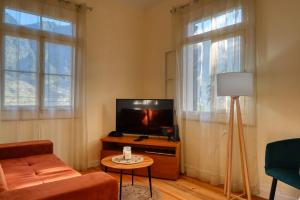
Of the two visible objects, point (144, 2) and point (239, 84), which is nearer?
point (239, 84)

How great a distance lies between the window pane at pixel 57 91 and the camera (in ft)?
10.7

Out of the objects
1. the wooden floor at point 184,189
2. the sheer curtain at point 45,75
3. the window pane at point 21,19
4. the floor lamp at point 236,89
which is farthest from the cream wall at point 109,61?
the floor lamp at point 236,89

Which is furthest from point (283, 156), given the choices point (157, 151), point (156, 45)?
point (156, 45)

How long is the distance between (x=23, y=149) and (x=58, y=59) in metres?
1.35

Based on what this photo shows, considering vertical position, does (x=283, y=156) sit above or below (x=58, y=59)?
below

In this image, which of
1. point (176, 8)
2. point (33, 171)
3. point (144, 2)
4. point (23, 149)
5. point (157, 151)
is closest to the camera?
point (33, 171)

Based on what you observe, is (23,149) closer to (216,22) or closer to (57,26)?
(57,26)

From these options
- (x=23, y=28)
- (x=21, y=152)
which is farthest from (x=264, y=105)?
(x=23, y=28)

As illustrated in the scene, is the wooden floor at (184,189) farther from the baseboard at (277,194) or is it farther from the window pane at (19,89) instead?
the window pane at (19,89)

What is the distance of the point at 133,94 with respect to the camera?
14.3 feet

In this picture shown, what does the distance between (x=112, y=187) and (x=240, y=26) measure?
2.36 meters

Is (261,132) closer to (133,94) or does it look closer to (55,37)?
(133,94)

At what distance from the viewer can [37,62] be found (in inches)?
124

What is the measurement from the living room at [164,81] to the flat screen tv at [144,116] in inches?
4.8
